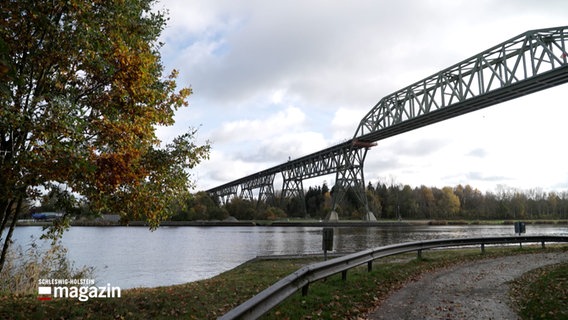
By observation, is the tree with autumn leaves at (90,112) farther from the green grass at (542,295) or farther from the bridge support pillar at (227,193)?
the bridge support pillar at (227,193)

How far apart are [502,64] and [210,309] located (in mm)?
48029

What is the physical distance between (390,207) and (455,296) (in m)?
124

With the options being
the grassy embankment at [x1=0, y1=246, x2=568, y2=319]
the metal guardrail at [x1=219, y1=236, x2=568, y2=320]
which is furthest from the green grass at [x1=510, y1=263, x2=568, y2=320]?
the metal guardrail at [x1=219, y1=236, x2=568, y2=320]

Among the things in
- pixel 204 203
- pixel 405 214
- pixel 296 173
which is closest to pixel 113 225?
pixel 204 203

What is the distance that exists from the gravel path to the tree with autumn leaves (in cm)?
585

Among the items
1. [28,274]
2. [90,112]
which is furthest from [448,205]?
[90,112]

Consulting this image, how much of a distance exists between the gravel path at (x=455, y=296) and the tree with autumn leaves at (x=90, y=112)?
231 inches

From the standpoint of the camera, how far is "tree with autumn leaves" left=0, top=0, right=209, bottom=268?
7109 millimetres

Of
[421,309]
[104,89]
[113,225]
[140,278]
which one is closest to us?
[421,309]

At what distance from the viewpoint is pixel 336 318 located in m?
7.60

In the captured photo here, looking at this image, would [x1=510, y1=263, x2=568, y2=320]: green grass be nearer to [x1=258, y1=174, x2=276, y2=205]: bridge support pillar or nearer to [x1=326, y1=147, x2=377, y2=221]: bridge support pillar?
[x1=326, y1=147, x2=377, y2=221]: bridge support pillar

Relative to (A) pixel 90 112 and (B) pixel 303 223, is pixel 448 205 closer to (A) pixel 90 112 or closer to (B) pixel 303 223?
(B) pixel 303 223

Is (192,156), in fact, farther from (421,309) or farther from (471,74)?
(471,74)

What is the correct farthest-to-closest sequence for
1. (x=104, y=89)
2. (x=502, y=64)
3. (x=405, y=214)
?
(x=405, y=214)
(x=502, y=64)
(x=104, y=89)
